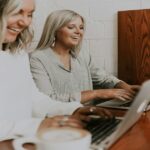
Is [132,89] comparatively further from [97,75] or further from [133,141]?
[133,141]

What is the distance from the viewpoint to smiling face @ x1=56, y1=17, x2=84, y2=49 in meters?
1.89

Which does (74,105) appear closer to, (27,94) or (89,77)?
(27,94)

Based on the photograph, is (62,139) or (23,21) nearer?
(62,139)

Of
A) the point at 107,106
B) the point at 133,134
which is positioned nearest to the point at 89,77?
the point at 107,106

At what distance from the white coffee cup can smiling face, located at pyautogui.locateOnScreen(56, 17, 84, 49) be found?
1.37m

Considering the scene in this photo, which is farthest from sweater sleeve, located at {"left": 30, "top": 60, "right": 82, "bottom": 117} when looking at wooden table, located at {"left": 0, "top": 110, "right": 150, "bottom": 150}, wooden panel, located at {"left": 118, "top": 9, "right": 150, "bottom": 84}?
wooden panel, located at {"left": 118, "top": 9, "right": 150, "bottom": 84}

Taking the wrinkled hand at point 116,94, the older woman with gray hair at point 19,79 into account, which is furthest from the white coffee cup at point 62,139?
the wrinkled hand at point 116,94

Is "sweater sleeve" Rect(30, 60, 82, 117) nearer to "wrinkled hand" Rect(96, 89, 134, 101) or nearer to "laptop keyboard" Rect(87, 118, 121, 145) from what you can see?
"laptop keyboard" Rect(87, 118, 121, 145)

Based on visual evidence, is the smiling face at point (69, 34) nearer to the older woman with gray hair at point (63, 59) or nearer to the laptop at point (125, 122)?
the older woman with gray hair at point (63, 59)

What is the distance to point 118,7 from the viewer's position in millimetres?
2203

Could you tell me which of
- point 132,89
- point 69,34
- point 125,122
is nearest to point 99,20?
point 69,34

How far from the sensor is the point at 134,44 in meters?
2.14

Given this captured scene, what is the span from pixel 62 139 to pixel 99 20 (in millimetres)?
1798

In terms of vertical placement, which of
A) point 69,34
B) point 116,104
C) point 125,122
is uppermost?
point 69,34
